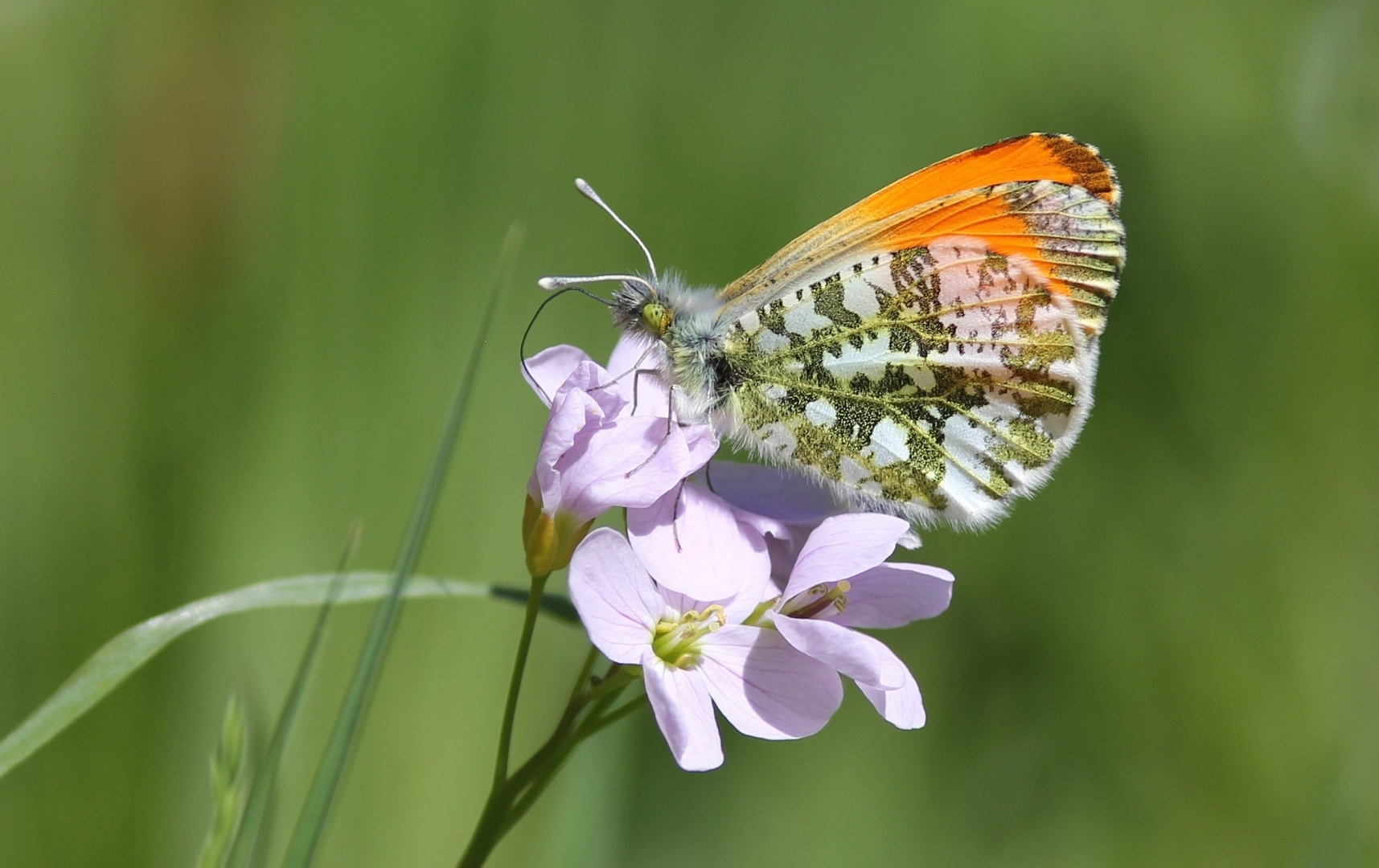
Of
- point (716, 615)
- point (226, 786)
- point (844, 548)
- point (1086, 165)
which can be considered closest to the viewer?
point (226, 786)

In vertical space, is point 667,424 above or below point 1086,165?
below

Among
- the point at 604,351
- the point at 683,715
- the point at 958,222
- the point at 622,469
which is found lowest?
the point at 604,351

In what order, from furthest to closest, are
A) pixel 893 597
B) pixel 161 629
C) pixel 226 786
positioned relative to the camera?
pixel 893 597 → pixel 161 629 → pixel 226 786

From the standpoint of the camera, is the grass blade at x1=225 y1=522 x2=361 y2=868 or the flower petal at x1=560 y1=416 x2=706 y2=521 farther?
the flower petal at x1=560 y1=416 x2=706 y2=521

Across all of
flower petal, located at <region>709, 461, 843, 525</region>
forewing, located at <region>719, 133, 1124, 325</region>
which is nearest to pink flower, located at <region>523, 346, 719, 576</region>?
flower petal, located at <region>709, 461, 843, 525</region>

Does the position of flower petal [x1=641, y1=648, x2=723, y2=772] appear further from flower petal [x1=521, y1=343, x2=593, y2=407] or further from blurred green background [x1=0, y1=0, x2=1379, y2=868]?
blurred green background [x1=0, y1=0, x2=1379, y2=868]

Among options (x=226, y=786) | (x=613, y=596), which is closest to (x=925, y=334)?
(x=613, y=596)

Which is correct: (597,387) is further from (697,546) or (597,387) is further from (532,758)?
(532,758)
